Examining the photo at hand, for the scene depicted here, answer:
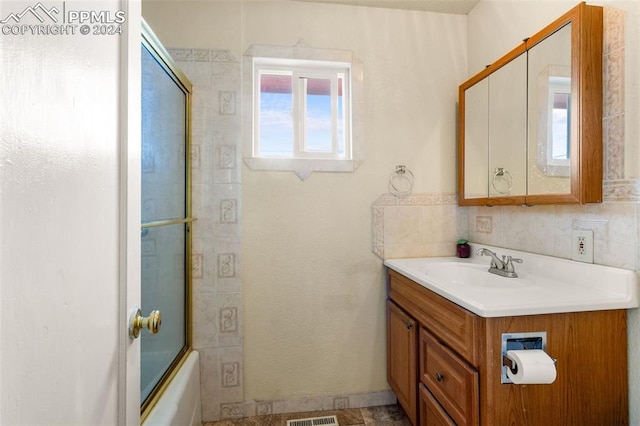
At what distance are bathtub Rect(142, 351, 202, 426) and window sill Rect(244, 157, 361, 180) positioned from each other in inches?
44.6

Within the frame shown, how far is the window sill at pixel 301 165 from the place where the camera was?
5.81ft

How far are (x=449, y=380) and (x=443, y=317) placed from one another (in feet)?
0.75

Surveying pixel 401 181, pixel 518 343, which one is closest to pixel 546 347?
pixel 518 343

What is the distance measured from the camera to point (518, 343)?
3.16 ft

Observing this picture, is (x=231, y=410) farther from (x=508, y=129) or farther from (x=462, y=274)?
(x=508, y=129)

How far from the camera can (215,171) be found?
1751mm

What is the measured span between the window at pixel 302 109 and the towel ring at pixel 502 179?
74 centimetres

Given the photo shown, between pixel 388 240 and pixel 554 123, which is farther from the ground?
pixel 554 123

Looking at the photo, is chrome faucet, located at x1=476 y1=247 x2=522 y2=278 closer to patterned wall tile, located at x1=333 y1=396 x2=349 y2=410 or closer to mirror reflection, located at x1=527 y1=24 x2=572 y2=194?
mirror reflection, located at x1=527 y1=24 x2=572 y2=194

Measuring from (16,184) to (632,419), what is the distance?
1.76 meters

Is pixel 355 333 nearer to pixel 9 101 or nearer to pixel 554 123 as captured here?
pixel 554 123

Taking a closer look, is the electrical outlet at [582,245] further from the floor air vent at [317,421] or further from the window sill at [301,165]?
the floor air vent at [317,421]

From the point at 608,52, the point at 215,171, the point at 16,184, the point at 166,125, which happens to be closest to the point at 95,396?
the point at 16,184

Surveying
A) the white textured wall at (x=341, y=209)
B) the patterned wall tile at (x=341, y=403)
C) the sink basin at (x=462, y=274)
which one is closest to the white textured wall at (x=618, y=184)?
the sink basin at (x=462, y=274)
